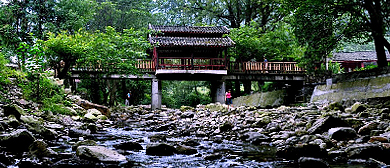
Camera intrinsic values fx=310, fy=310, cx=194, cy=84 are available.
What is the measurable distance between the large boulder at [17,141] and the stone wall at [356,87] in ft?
31.8

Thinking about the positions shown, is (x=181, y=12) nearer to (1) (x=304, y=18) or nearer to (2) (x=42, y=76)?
(1) (x=304, y=18)

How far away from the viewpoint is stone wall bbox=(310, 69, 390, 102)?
33.4ft

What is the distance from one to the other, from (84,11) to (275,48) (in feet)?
44.7

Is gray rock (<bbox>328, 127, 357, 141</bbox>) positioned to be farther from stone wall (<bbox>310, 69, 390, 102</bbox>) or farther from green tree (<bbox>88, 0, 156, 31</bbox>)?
green tree (<bbox>88, 0, 156, 31</bbox>)

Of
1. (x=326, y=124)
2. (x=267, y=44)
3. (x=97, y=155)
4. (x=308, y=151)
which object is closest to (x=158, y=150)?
(x=97, y=155)

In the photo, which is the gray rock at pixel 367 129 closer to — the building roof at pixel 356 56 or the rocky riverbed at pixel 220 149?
the rocky riverbed at pixel 220 149

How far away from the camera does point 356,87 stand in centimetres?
1141

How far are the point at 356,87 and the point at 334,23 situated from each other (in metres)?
2.71

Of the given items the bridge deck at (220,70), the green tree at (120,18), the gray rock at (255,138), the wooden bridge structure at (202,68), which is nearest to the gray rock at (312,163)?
the gray rock at (255,138)

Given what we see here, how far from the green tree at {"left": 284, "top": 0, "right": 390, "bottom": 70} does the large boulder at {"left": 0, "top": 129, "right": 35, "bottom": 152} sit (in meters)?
9.46

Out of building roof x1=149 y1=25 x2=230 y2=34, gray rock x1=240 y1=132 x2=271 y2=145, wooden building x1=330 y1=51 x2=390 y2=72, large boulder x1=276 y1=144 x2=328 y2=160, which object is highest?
building roof x1=149 y1=25 x2=230 y2=34

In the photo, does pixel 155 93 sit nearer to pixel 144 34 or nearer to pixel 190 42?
pixel 144 34

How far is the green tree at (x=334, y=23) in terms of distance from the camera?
1091 centimetres

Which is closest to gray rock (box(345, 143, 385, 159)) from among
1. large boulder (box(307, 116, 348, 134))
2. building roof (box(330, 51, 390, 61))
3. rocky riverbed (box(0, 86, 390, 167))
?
rocky riverbed (box(0, 86, 390, 167))
